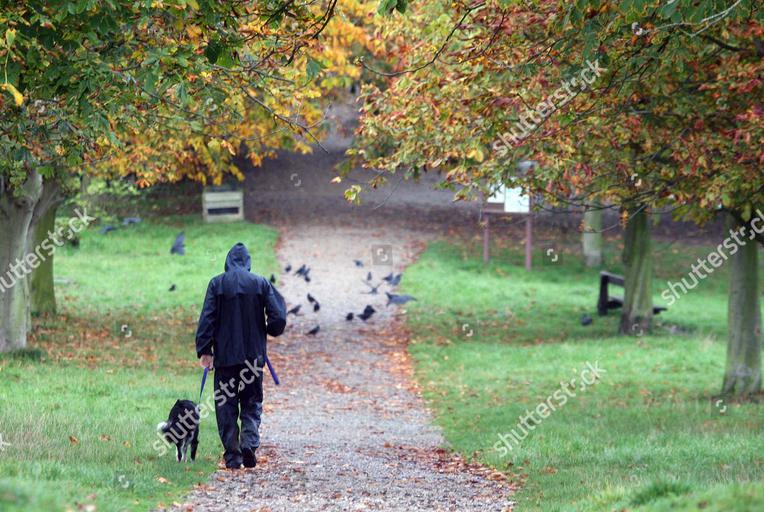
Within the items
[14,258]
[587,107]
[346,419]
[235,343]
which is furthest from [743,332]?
[14,258]

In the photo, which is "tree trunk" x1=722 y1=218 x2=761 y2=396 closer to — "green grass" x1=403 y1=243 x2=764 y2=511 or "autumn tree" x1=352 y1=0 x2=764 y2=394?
"green grass" x1=403 y1=243 x2=764 y2=511

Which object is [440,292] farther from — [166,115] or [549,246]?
[166,115]

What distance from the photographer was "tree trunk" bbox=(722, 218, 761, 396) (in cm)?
1540

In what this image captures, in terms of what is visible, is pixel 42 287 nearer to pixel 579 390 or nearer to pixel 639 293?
pixel 579 390

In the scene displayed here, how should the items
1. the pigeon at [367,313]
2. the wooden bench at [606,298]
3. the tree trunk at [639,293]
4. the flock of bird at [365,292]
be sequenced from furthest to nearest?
1. the wooden bench at [606,298]
2. the flock of bird at [365,292]
3. the pigeon at [367,313]
4. the tree trunk at [639,293]

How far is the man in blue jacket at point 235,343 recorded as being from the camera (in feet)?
32.5

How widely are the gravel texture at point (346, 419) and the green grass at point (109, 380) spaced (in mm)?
673

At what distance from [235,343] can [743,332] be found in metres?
8.71

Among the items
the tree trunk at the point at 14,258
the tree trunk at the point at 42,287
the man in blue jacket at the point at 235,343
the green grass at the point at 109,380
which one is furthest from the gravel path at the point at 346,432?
the tree trunk at the point at 42,287

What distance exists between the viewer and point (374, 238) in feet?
112

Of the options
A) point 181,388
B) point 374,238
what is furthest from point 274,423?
point 374,238

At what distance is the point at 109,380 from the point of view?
1489 cm

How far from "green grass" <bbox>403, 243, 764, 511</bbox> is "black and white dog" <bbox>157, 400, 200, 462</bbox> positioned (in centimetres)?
299

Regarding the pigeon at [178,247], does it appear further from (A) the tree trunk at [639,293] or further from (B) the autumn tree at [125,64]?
(B) the autumn tree at [125,64]
